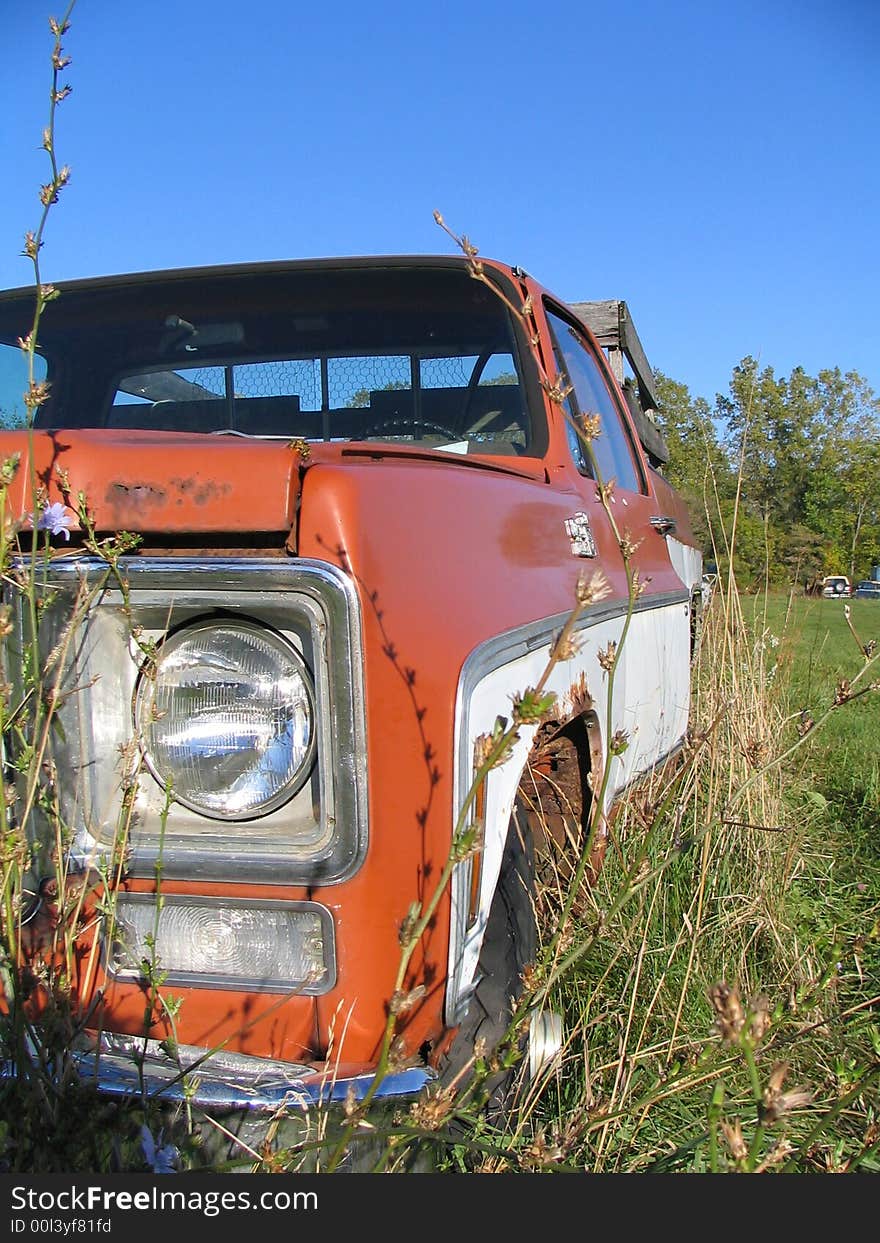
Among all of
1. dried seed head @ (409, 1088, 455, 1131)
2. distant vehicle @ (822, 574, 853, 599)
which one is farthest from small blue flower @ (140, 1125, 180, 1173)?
distant vehicle @ (822, 574, 853, 599)

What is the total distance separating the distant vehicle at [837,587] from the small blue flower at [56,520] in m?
3.22

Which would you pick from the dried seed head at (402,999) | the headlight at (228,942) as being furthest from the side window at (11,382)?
the dried seed head at (402,999)

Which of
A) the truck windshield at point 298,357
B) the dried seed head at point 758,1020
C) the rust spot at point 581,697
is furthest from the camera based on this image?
the truck windshield at point 298,357

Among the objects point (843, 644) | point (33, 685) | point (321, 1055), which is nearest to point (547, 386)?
point (33, 685)

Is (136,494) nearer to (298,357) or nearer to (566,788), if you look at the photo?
(566,788)

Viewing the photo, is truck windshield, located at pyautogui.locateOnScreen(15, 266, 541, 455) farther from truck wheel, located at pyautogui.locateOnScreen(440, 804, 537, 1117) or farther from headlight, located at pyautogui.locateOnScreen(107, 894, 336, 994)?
headlight, located at pyautogui.locateOnScreen(107, 894, 336, 994)

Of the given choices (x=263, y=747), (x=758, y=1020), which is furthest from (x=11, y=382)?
(x=758, y=1020)

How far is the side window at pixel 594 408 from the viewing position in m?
→ 2.67

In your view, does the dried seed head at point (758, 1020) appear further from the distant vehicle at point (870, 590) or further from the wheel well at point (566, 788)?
the distant vehicle at point (870, 590)

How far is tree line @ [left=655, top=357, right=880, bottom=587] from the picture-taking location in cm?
420

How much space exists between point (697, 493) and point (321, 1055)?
5.72 metres

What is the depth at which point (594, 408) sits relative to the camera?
3.15 m

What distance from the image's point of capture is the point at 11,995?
1193mm

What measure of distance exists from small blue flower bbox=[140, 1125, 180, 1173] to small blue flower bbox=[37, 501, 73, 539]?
2.41 ft
